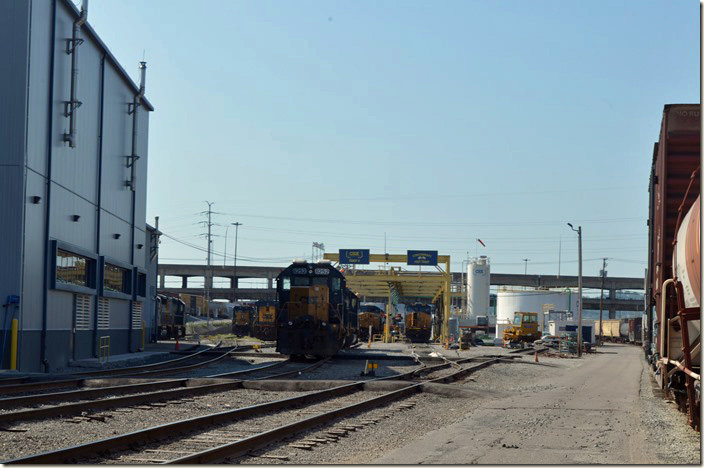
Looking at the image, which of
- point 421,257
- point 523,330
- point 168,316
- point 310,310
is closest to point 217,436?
point 310,310

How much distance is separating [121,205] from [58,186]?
385 inches

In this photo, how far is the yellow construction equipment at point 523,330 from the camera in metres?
60.8

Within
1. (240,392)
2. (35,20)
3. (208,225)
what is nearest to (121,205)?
(35,20)

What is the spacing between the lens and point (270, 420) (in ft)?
42.9

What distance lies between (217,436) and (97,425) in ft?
6.74

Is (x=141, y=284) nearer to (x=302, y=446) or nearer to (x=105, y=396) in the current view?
(x=105, y=396)

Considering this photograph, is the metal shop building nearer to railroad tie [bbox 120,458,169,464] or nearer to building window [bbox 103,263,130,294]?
building window [bbox 103,263,130,294]

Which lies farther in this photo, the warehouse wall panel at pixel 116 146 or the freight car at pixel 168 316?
the freight car at pixel 168 316

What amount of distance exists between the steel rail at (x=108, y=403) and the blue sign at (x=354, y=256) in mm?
52671

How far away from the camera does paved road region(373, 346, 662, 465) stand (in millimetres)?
9992

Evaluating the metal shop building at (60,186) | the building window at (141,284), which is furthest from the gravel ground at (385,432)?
the building window at (141,284)

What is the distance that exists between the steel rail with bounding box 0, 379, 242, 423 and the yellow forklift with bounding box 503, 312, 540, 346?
145 ft

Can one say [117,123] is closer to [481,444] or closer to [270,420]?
[270,420]

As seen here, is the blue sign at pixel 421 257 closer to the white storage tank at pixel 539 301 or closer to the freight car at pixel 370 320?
the freight car at pixel 370 320
